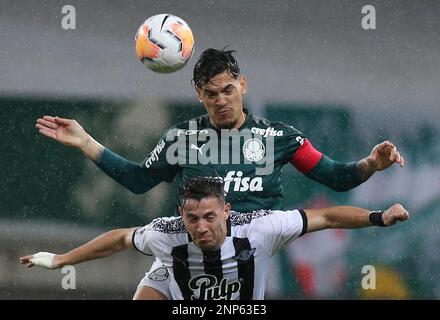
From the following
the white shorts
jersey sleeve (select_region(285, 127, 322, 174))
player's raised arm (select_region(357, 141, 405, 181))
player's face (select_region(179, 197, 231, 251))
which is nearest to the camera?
player's raised arm (select_region(357, 141, 405, 181))

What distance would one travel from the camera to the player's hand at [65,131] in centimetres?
497

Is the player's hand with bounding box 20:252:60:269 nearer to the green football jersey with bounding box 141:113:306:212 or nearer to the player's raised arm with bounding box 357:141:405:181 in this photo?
the green football jersey with bounding box 141:113:306:212

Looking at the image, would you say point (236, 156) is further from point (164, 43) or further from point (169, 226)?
point (164, 43)

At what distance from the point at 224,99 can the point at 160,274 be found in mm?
1034

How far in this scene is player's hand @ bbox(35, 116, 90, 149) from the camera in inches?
196

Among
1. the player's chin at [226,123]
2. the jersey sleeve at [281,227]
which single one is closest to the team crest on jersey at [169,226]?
the jersey sleeve at [281,227]

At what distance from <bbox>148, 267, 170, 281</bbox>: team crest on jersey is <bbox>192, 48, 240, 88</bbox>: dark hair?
1047 mm

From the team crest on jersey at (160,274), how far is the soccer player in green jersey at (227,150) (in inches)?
0.8

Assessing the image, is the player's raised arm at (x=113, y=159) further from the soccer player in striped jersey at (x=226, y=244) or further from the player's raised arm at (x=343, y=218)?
the player's raised arm at (x=343, y=218)

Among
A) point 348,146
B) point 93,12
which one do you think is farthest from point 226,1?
point 348,146

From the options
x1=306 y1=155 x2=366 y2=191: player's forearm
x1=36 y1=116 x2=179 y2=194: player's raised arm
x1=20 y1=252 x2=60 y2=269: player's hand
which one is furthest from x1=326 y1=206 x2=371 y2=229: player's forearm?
x1=20 y1=252 x2=60 y2=269: player's hand

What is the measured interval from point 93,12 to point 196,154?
1.71 metres

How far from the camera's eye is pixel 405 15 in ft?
20.3

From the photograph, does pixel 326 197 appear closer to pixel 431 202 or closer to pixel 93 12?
pixel 431 202
